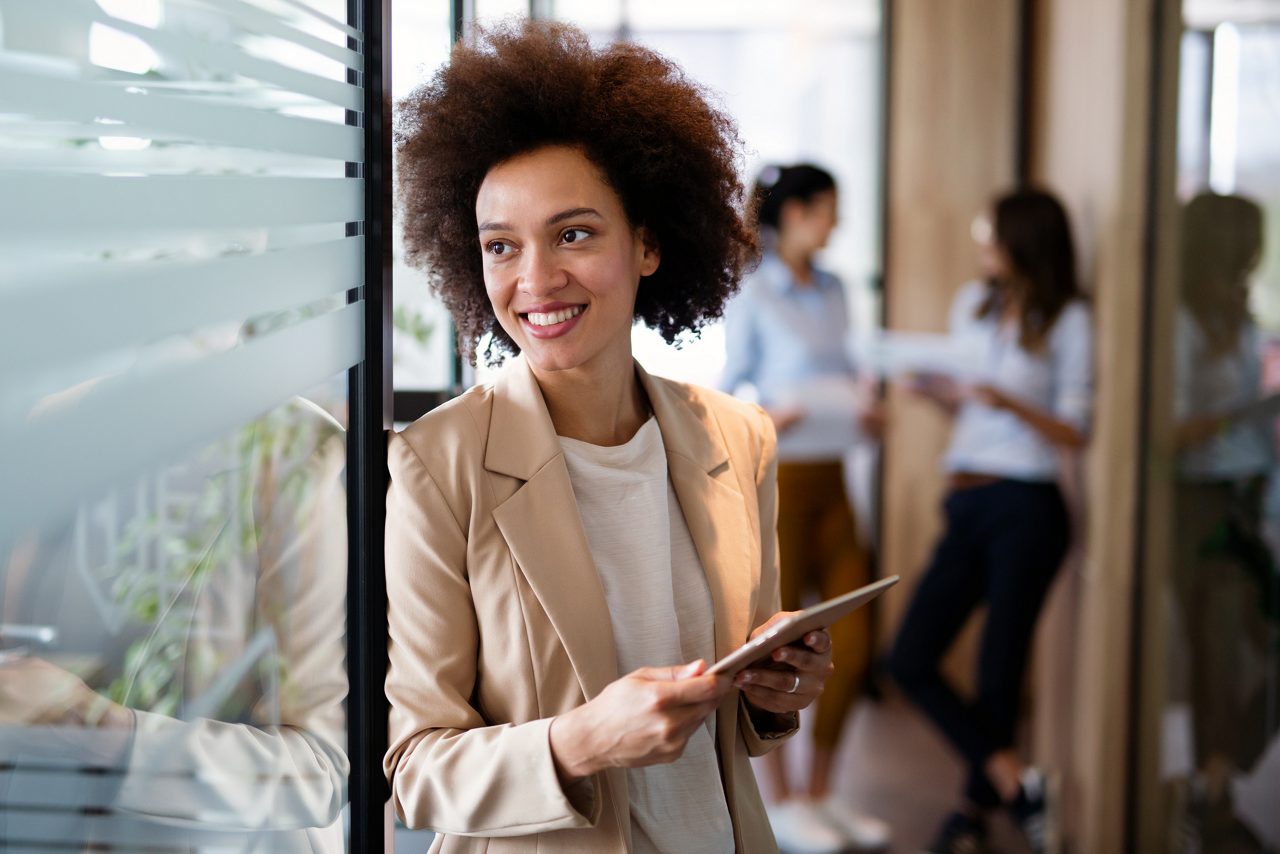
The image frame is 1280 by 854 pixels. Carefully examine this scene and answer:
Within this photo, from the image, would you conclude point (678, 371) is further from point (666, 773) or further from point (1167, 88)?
point (666, 773)

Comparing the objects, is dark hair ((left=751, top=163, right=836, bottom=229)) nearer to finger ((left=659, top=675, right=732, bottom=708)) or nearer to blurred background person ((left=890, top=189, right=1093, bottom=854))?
blurred background person ((left=890, top=189, right=1093, bottom=854))

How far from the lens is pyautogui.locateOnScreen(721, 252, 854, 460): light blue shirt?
3.58 m

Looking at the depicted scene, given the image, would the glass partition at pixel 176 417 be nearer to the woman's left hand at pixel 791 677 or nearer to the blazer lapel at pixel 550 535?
the blazer lapel at pixel 550 535

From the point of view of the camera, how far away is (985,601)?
360cm

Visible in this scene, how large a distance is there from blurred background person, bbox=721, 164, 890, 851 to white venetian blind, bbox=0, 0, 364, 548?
2.49 m

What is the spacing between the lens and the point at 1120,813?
128 inches

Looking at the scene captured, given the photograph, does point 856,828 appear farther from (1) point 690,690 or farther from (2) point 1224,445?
(1) point 690,690

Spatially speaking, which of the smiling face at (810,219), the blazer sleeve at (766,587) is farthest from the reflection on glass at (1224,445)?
the blazer sleeve at (766,587)

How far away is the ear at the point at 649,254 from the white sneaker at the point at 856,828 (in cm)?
263

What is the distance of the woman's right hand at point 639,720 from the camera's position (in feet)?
3.43

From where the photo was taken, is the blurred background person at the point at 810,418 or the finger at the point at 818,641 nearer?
the finger at the point at 818,641

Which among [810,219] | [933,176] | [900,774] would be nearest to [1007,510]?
[810,219]

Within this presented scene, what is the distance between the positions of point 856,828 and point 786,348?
149 cm

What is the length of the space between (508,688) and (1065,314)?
2664mm
